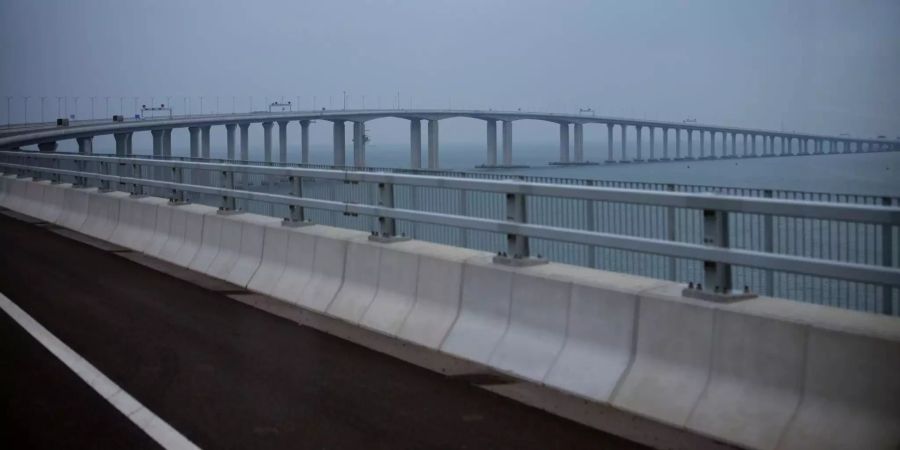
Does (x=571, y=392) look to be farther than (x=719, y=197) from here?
Yes

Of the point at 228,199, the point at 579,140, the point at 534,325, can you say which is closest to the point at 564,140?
the point at 579,140

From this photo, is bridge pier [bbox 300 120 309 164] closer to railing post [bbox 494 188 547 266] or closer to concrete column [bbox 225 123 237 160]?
concrete column [bbox 225 123 237 160]

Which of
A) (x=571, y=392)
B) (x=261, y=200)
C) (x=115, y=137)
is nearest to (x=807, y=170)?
(x=261, y=200)

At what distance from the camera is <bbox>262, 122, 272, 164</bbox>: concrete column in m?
61.9

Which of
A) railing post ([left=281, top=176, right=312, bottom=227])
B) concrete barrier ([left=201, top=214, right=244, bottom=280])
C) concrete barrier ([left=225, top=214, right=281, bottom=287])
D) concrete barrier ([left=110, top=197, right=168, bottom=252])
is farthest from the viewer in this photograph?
concrete barrier ([left=110, top=197, right=168, bottom=252])

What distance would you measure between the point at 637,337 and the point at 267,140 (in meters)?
56.9

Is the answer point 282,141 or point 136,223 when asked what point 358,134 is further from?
point 136,223

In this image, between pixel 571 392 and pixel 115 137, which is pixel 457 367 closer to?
pixel 571 392

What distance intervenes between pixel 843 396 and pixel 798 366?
1.28 feet

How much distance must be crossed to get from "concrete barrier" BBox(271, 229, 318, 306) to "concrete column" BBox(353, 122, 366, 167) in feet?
94.2

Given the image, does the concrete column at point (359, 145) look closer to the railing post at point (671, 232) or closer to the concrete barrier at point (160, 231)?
the concrete barrier at point (160, 231)

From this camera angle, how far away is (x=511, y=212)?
9594 millimetres

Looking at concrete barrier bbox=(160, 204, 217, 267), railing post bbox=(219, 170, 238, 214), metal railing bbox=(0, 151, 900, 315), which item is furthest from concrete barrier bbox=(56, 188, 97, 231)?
metal railing bbox=(0, 151, 900, 315)

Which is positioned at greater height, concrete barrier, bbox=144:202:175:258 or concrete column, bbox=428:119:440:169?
concrete column, bbox=428:119:440:169
